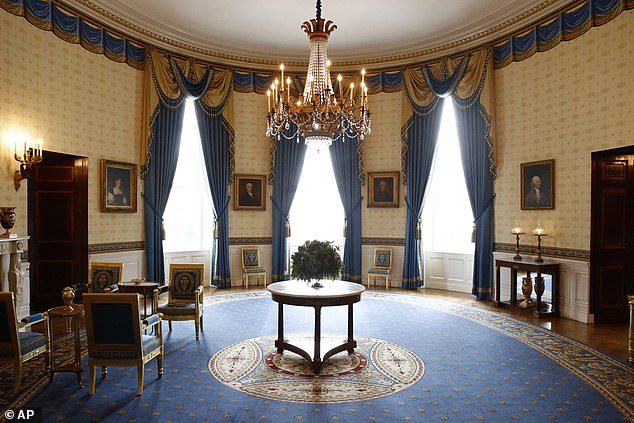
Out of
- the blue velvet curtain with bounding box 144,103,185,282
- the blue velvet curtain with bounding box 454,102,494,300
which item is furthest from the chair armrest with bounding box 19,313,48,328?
the blue velvet curtain with bounding box 454,102,494,300

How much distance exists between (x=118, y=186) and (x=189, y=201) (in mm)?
1958

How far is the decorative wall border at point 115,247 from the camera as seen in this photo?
808cm

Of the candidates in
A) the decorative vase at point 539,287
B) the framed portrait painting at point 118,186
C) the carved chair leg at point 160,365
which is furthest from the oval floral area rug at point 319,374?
the framed portrait painting at point 118,186

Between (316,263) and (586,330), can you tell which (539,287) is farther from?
(316,263)

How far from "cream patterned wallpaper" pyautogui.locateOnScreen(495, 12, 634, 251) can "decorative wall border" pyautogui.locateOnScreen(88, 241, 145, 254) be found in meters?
6.96

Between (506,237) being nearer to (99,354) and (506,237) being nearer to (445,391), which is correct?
(445,391)

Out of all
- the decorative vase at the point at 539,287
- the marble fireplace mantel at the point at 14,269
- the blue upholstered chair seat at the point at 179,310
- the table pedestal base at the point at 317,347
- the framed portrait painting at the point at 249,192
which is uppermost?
the framed portrait painting at the point at 249,192

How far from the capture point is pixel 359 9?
8.20 meters

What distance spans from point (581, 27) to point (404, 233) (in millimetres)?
5126

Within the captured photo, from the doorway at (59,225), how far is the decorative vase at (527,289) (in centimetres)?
745

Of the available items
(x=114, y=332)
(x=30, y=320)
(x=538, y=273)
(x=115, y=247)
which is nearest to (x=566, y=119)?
(x=538, y=273)

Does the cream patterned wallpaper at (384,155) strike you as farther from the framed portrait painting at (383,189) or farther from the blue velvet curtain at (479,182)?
the blue velvet curtain at (479,182)

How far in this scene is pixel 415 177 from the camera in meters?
10.1

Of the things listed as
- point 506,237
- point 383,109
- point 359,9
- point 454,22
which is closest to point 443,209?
point 506,237
